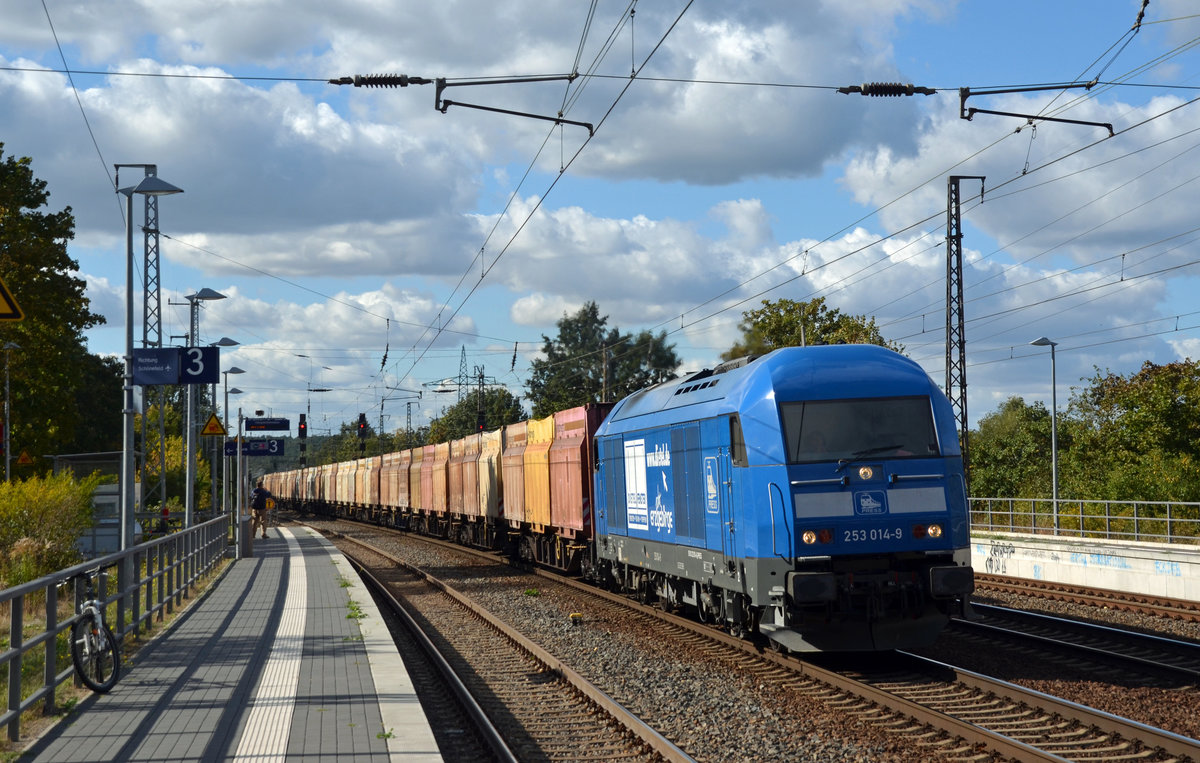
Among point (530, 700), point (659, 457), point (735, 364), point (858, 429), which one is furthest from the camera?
point (659, 457)

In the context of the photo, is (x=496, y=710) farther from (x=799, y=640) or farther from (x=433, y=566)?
(x=433, y=566)

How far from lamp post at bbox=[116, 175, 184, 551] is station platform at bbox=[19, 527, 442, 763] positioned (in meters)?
1.71

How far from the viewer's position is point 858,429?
38.7 ft

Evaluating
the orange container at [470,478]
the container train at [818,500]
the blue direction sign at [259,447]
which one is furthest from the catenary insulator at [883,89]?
the blue direction sign at [259,447]

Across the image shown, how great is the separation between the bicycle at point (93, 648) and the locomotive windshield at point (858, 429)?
6322 millimetres

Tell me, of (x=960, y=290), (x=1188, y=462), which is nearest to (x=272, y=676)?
(x=960, y=290)

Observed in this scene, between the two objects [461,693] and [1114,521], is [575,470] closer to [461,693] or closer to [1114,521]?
[461,693]

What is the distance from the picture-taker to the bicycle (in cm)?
961

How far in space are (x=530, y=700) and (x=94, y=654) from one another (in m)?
3.78

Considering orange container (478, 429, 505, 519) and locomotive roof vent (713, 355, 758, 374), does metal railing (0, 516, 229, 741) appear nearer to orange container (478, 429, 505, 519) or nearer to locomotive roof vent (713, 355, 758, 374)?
locomotive roof vent (713, 355, 758, 374)

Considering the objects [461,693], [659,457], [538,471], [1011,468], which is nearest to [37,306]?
[538,471]

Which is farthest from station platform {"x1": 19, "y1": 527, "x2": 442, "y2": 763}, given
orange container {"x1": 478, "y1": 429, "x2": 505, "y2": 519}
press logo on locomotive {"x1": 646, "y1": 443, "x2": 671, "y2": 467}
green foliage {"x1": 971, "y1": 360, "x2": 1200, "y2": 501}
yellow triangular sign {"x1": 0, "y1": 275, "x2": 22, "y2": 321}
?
green foliage {"x1": 971, "y1": 360, "x2": 1200, "y2": 501}

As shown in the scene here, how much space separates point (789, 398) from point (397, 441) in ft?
383

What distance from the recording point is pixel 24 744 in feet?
25.9
